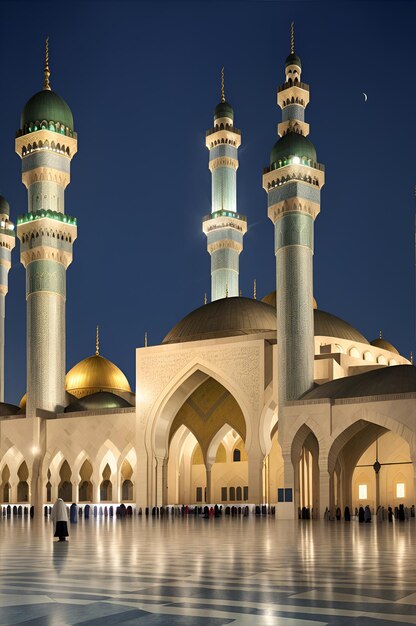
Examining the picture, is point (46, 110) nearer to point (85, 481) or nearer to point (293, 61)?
point (293, 61)

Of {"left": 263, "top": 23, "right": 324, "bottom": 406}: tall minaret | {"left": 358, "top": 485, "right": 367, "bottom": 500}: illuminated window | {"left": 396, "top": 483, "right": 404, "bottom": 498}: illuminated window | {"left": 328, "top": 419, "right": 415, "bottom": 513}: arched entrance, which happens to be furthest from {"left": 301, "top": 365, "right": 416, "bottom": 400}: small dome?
{"left": 358, "top": 485, "right": 367, "bottom": 500}: illuminated window

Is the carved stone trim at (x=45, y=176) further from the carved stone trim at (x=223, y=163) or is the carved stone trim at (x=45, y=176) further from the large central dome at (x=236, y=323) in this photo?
the carved stone trim at (x=223, y=163)

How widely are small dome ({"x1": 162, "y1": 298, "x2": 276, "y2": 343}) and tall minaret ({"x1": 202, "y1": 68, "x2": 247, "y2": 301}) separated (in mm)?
2570

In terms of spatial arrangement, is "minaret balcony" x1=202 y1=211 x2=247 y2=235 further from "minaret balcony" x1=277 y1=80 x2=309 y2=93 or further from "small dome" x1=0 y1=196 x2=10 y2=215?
"small dome" x1=0 y1=196 x2=10 y2=215

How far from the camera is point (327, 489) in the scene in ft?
73.4

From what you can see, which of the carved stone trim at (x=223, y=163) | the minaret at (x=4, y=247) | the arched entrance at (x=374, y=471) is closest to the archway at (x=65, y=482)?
the minaret at (x=4, y=247)

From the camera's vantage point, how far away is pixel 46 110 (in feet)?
103

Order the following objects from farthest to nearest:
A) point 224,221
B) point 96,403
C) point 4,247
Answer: point 4,247, point 224,221, point 96,403

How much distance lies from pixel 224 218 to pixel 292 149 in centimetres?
818

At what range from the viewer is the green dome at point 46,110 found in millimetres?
31344

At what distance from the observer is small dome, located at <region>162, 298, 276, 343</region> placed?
30031 millimetres

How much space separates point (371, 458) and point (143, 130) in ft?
113

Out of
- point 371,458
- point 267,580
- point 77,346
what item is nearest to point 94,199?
point 77,346

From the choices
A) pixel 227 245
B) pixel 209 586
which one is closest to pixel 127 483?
pixel 227 245
